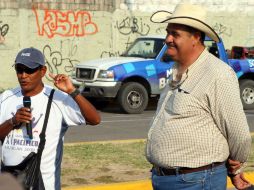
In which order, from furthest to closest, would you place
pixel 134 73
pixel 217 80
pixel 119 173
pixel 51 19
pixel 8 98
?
pixel 51 19 < pixel 134 73 < pixel 119 173 < pixel 8 98 < pixel 217 80

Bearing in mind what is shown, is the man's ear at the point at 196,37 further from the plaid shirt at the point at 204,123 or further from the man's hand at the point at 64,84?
the man's hand at the point at 64,84

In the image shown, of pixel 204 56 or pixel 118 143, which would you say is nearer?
pixel 204 56

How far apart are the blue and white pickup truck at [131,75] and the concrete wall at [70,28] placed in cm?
424

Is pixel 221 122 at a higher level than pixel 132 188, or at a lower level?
higher

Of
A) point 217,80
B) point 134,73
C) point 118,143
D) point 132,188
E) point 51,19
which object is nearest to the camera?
point 217,80

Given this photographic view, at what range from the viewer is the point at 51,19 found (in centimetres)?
1933

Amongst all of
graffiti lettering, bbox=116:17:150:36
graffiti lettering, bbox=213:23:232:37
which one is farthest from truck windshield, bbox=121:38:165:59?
graffiti lettering, bbox=213:23:232:37

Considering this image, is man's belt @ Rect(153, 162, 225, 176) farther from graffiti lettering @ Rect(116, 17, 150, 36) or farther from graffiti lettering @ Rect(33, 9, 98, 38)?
graffiti lettering @ Rect(116, 17, 150, 36)

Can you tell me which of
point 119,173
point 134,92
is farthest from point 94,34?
point 119,173

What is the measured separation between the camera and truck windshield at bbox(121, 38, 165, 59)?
1526cm

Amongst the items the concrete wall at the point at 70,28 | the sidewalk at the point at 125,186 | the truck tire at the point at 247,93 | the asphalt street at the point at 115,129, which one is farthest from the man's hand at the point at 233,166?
the concrete wall at the point at 70,28

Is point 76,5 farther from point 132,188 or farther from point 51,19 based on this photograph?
point 132,188

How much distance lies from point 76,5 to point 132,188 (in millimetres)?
13027

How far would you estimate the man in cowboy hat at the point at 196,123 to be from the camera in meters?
3.72
